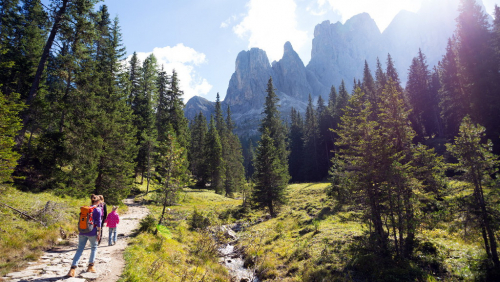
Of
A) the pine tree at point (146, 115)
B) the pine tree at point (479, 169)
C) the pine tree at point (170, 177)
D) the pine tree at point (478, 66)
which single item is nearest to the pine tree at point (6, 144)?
the pine tree at point (170, 177)

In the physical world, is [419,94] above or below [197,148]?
above

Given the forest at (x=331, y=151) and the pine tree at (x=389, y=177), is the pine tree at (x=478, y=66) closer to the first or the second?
the forest at (x=331, y=151)

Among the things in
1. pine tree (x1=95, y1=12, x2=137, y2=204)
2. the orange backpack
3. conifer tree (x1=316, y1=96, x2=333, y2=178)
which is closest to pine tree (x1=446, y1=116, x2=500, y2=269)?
the orange backpack

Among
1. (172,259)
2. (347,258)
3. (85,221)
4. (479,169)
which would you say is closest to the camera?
(85,221)

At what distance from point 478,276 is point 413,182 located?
16.0 ft

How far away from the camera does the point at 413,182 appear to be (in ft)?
42.0

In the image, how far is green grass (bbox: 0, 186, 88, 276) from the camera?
789 centimetres

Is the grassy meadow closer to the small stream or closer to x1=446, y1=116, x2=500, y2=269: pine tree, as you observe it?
the small stream

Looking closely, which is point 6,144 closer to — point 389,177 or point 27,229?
point 27,229

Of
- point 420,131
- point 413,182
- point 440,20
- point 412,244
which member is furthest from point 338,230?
point 440,20

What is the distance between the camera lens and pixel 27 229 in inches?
380

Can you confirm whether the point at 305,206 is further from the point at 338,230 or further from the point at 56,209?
the point at 56,209

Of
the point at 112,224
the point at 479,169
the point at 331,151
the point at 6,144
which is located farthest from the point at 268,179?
the point at 6,144

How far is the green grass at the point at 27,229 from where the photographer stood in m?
7.89
